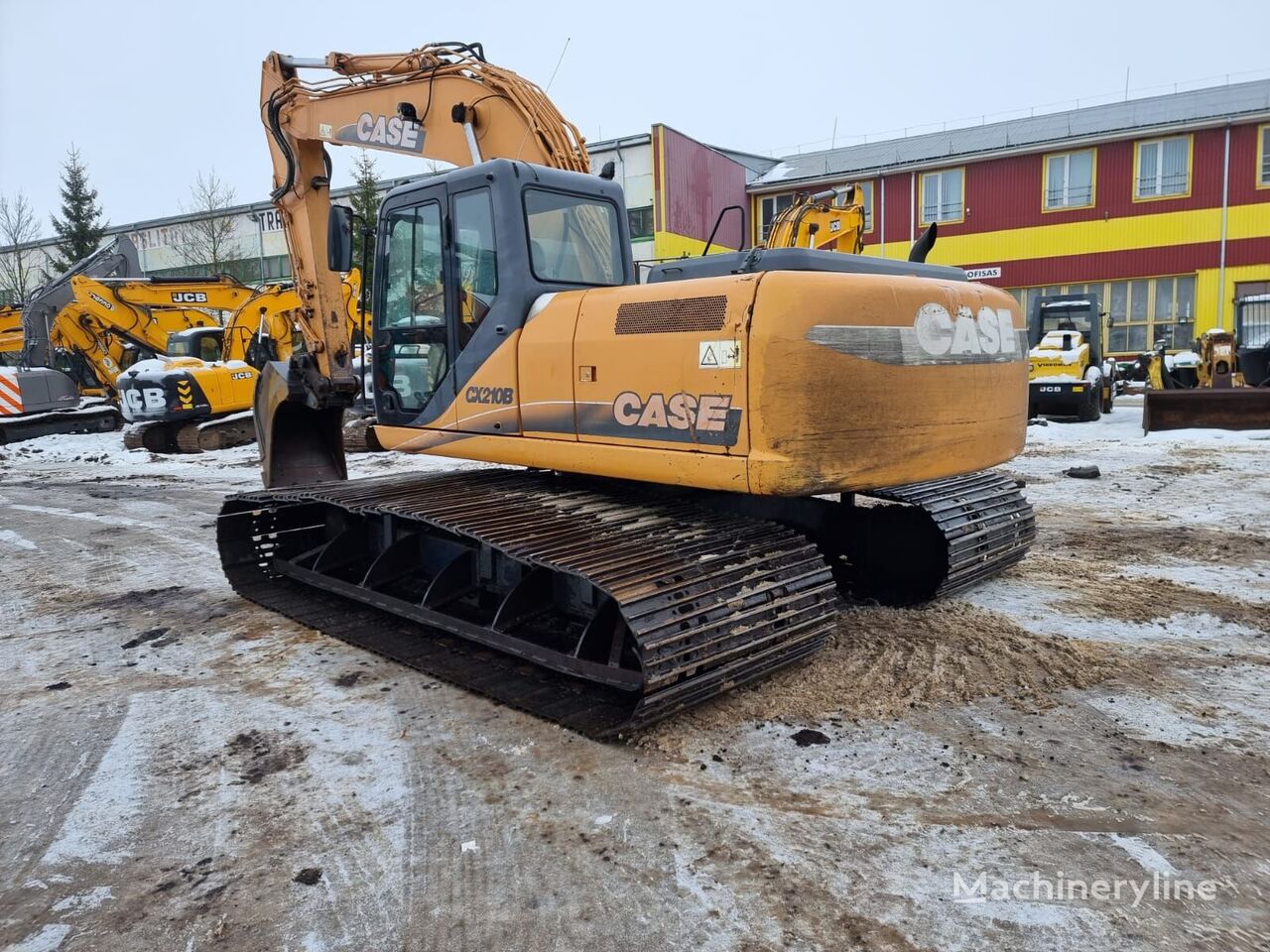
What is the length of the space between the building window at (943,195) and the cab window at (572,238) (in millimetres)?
23658

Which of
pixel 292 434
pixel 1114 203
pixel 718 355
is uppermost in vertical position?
pixel 1114 203

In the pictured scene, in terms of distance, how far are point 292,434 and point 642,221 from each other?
22220 mm

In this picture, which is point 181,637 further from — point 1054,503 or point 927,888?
point 1054,503

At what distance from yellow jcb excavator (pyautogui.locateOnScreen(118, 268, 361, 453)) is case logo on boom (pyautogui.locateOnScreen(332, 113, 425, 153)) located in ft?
26.0

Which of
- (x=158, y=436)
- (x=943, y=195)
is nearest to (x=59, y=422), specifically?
(x=158, y=436)

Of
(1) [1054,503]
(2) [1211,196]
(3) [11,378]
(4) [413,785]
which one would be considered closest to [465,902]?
(4) [413,785]

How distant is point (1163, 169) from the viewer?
24266mm

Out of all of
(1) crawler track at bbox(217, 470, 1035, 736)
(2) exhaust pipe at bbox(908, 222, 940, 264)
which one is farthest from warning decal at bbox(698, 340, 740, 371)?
(2) exhaust pipe at bbox(908, 222, 940, 264)

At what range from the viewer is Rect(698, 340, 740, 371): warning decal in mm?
3734

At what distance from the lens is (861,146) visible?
3022cm

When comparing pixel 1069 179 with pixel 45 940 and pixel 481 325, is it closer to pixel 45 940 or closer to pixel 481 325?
pixel 481 325

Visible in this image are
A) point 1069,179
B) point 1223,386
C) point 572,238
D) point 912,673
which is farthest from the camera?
point 1069,179

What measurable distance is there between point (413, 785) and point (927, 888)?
1784 millimetres
